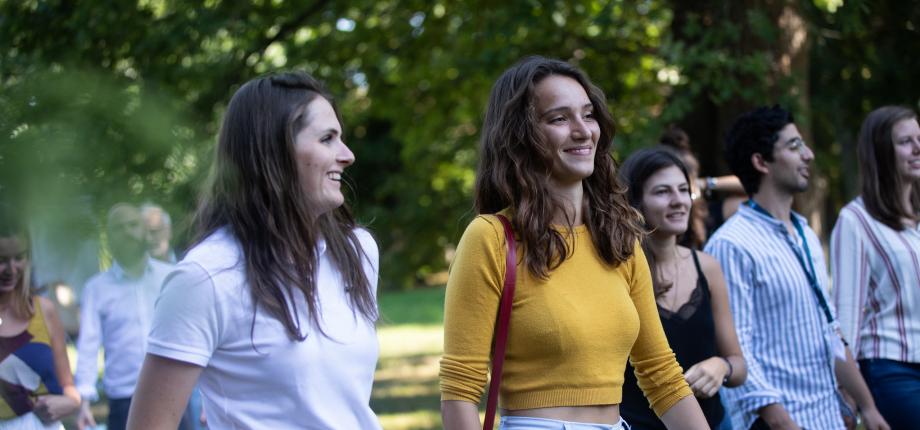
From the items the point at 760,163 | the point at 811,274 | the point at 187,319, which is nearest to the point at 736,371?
the point at 811,274

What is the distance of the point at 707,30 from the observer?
29.2 feet

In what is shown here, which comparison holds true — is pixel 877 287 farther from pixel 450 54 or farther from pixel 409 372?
pixel 409 372

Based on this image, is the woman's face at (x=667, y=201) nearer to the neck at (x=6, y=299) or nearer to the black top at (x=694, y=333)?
the black top at (x=694, y=333)

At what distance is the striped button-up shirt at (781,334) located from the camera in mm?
4328

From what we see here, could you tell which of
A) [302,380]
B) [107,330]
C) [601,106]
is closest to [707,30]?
[107,330]

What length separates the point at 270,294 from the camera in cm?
247

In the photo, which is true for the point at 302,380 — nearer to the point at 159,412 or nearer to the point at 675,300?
the point at 159,412

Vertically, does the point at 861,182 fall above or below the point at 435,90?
below

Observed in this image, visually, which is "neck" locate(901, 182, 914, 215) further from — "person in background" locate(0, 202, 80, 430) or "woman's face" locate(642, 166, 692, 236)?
"person in background" locate(0, 202, 80, 430)

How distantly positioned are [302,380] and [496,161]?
37.9 inches

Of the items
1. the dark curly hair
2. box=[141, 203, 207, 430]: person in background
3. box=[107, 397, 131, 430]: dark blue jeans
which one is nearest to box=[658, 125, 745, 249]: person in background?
the dark curly hair

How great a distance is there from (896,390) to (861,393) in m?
0.29

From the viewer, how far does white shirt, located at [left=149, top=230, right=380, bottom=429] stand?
237 cm

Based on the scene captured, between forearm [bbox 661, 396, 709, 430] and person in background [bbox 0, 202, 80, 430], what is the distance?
2.36 m
